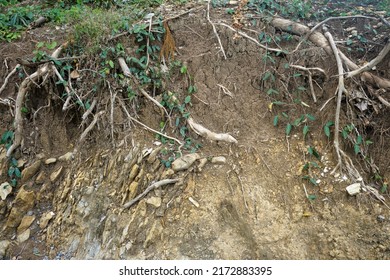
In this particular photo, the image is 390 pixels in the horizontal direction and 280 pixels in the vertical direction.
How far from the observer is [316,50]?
10.4ft

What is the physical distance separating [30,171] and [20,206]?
354 mm

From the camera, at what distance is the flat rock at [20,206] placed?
10.9ft

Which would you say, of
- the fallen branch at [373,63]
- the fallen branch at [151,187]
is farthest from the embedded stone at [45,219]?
the fallen branch at [373,63]

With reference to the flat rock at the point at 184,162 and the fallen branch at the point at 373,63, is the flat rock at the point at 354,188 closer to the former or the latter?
the fallen branch at the point at 373,63

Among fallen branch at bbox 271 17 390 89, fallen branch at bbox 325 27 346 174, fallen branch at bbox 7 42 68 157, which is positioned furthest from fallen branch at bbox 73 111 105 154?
fallen branch at bbox 325 27 346 174

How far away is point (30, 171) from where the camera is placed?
347 centimetres

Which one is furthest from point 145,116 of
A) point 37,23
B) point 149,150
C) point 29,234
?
point 37,23

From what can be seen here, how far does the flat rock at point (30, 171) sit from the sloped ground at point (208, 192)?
29 millimetres

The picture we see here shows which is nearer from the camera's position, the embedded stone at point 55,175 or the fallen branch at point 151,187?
the fallen branch at point 151,187

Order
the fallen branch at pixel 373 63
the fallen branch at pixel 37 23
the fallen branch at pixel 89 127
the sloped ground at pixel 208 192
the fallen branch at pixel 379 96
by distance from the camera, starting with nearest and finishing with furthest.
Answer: the sloped ground at pixel 208 192, the fallen branch at pixel 373 63, the fallen branch at pixel 379 96, the fallen branch at pixel 89 127, the fallen branch at pixel 37 23

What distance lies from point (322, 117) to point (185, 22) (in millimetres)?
1704

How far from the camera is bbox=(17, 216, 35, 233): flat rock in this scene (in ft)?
10.8

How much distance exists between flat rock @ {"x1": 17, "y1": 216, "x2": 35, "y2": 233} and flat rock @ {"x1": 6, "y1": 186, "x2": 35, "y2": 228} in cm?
4

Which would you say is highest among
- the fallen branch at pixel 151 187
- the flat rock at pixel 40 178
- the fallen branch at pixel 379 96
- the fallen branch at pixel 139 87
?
the fallen branch at pixel 379 96
